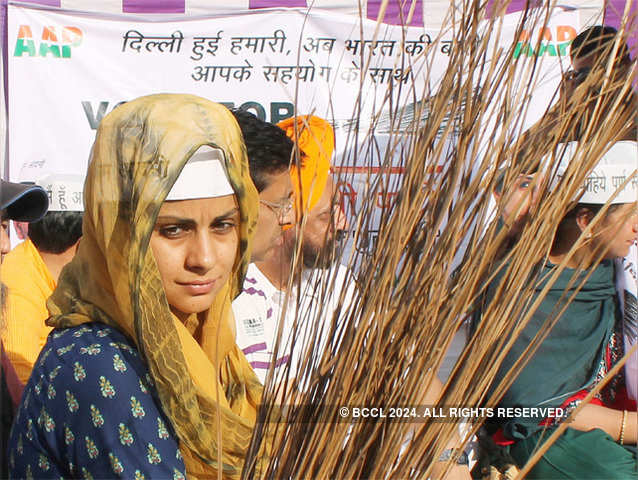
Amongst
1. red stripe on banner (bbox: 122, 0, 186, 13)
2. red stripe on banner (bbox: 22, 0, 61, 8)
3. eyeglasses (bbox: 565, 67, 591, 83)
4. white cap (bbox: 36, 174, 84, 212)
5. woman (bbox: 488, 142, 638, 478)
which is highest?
eyeglasses (bbox: 565, 67, 591, 83)

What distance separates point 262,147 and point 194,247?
45cm

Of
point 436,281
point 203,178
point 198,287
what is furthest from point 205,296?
point 436,281

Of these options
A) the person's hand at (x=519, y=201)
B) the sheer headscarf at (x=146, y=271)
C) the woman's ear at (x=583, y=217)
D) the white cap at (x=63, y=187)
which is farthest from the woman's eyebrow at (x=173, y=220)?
the woman's ear at (x=583, y=217)

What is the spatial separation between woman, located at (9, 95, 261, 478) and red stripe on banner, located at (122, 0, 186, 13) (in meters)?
0.47

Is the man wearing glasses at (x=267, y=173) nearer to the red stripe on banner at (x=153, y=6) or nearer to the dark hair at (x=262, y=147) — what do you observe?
the dark hair at (x=262, y=147)

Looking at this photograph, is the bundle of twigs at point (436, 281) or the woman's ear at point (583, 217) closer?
the bundle of twigs at point (436, 281)

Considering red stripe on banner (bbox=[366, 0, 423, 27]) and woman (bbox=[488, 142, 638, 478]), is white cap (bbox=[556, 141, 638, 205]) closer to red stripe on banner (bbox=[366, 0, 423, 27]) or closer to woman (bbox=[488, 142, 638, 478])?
woman (bbox=[488, 142, 638, 478])

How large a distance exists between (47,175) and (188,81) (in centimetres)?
45

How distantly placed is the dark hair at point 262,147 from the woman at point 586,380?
2.63 feet

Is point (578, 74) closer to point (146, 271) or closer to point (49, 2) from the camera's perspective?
point (146, 271)

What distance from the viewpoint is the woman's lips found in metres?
1.50

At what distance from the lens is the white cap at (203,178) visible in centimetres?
147

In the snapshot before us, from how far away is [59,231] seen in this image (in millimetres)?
1836

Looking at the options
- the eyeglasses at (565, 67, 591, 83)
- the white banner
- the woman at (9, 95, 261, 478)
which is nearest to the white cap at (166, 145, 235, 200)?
the woman at (9, 95, 261, 478)
